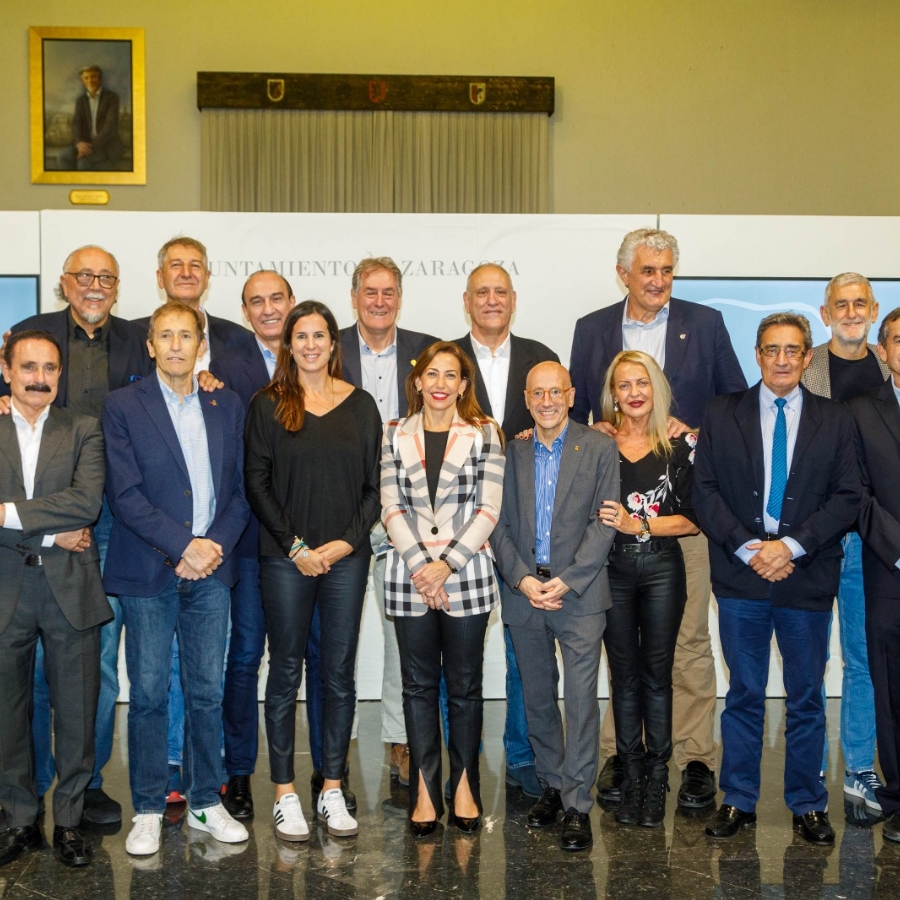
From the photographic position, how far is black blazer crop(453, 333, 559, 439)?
4.02 meters

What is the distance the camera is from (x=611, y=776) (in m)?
3.94

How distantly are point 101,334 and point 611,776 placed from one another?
8.23 ft

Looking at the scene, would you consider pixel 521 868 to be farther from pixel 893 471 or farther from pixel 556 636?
pixel 893 471

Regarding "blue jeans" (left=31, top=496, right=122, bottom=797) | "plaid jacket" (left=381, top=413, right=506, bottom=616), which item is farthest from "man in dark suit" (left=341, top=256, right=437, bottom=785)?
"blue jeans" (left=31, top=496, right=122, bottom=797)

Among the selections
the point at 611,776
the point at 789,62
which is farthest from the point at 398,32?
the point at 611,776

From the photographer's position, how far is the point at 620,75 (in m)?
9.11

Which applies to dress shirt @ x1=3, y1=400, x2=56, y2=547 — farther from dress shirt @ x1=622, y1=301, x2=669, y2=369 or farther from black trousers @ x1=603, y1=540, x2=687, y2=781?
dress shirt @ x1=622, y1=301, x2=669, y2=369

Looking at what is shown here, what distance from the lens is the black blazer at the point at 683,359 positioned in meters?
4.22

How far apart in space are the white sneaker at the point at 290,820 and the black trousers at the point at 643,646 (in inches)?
44.3

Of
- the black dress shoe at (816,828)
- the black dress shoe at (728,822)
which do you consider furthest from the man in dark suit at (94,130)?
the black dress shoe at (816,828)

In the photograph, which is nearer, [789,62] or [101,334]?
[101,334]

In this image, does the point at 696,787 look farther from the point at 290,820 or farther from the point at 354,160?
the point at 354,160

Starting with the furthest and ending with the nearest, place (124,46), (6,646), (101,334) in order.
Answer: (124,46)
(101,334)
(6,646)

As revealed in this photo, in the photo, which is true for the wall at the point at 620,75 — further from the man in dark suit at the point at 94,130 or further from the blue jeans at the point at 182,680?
the blue jeans at the point at 182,680
